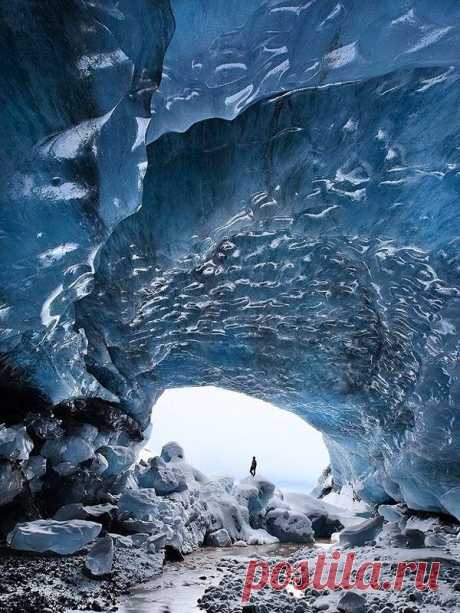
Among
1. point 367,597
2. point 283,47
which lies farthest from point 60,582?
point 283,47

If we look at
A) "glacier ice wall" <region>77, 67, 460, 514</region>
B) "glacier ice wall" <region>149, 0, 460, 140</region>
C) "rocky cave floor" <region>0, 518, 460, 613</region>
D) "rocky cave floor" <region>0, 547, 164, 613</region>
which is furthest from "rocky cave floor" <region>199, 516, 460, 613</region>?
"glacier ice wall" <region>149, 0, 460, 140</region>

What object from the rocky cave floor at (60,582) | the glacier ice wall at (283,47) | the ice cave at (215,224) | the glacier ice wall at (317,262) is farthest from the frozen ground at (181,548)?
the glacier ice wall at (283,47)

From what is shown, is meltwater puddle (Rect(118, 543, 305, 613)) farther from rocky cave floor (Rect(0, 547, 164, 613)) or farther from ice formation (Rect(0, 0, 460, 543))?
ice formation (Rect(0, 0, 460, 543))

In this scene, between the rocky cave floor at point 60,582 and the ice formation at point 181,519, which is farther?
the ice formation at point 181,519

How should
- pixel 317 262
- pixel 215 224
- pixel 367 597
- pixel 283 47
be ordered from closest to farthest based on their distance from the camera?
pixel 283 47, pixel 215 224, pixel 367 597, pixel 317 262

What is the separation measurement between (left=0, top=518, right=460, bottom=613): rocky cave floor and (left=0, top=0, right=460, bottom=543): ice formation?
134cm

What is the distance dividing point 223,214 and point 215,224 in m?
0.16

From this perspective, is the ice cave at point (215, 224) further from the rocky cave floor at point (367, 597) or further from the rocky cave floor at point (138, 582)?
the rocky cave floor at point (367, 597)

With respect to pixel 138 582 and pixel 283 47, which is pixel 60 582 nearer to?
pixel 138 582

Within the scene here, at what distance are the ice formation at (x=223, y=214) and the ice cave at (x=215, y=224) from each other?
0.02 meters

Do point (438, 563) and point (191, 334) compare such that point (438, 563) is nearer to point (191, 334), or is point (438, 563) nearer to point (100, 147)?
point (191, 334)

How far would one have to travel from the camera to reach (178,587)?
191 inches

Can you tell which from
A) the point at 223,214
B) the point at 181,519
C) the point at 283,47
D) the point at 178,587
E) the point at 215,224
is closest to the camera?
the point at 283,47

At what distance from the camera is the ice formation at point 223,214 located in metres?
2.38
